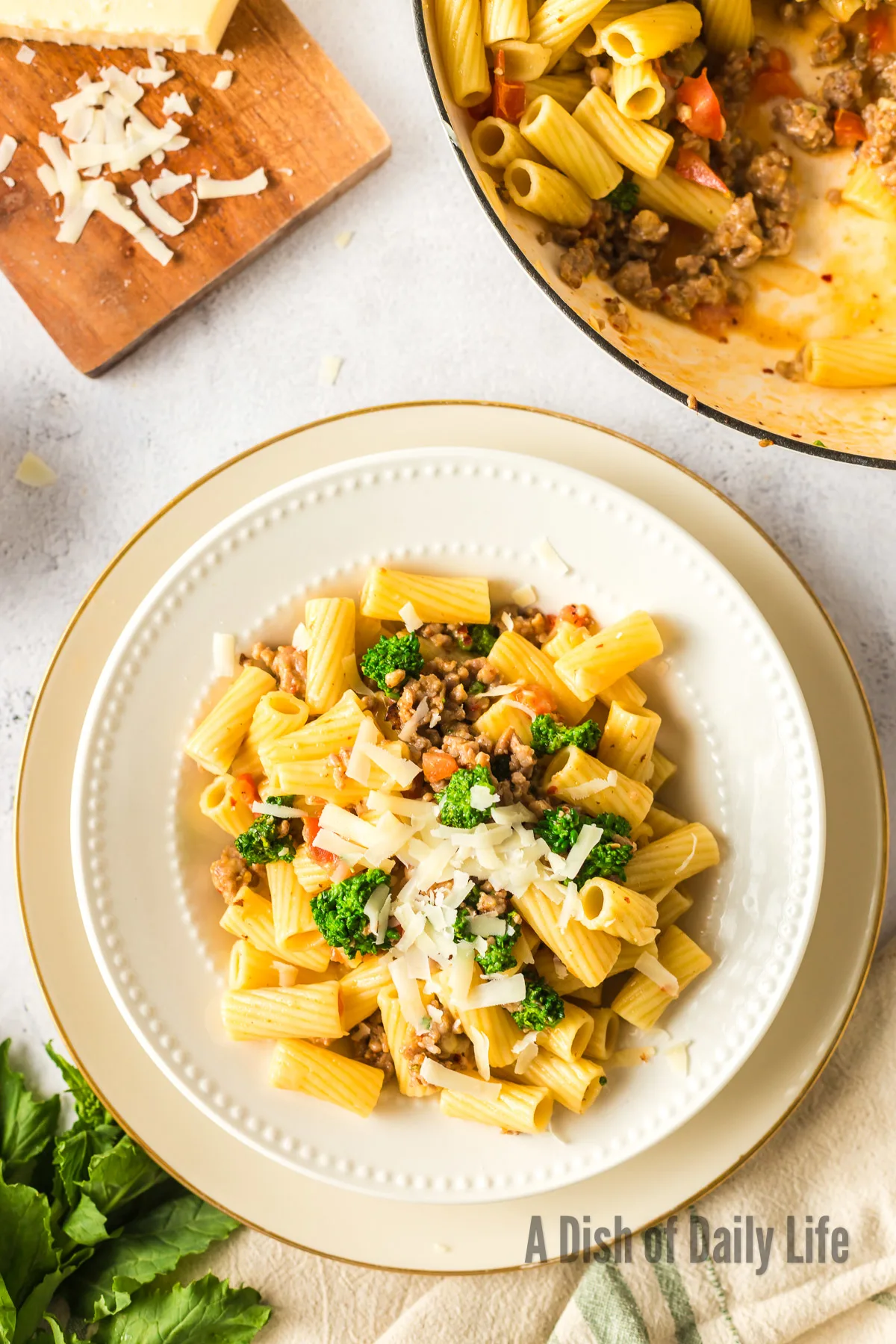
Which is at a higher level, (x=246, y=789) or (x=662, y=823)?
(x=246, y=789)

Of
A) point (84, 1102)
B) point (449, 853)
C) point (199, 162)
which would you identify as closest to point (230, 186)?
point (199, 162)

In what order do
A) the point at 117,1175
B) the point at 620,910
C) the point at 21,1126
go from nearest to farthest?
the point at 620,910 < the point at 117,1175 < the point at 21,1126

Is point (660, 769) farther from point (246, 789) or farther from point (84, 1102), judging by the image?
point (84, 1102)

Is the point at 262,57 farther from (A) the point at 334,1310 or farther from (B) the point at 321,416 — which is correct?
(A) the point at 334,1310

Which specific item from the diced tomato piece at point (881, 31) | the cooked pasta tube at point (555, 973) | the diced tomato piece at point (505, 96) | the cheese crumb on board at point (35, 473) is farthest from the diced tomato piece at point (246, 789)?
the diced tomato piece at point (881, 31)

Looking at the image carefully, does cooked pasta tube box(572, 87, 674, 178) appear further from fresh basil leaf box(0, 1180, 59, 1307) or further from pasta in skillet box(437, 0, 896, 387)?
fresh basil leaf box(0, 1180, 59, 1307)

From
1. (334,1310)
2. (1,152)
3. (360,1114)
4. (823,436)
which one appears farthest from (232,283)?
(334,1310)

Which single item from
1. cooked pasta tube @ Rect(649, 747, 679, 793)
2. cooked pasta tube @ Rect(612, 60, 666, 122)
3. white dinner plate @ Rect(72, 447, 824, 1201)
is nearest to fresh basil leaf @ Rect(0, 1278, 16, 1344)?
white dinner plate @ Rect(72, 447, 824, 1201)
